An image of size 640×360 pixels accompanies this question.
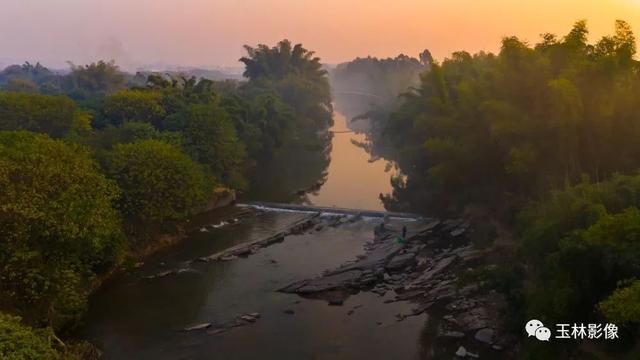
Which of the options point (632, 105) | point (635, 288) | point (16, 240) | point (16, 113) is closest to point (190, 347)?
point (16, 240)

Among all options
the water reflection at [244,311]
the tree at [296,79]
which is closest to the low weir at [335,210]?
the water reflection at [244,311]

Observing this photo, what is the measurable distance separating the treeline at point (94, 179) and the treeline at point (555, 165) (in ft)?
37.0

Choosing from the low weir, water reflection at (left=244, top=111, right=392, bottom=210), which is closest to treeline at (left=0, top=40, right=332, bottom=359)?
water reflection at (left=244, top=111, right=392, bottom=210)

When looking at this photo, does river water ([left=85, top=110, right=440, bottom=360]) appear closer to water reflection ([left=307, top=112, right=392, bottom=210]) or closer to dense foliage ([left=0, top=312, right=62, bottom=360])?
dense foliage ([left=0, top=312, right=62, bottom=360])

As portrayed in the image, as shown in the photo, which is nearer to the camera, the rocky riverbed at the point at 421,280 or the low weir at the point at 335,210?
the rocky riverbed at the point at 421,280

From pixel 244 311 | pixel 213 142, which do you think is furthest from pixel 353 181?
pixel 244 311

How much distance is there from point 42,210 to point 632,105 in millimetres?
19751

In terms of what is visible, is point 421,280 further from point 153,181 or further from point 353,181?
point 353,181

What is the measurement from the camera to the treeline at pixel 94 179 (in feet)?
46.3

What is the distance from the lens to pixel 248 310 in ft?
61.2

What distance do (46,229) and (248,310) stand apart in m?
7.20

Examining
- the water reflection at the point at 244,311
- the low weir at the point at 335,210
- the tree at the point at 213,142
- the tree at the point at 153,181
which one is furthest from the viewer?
the tree at the point at 213,142

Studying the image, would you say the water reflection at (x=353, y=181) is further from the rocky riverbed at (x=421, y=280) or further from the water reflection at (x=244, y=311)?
the water reflection at (x=244, y=311)

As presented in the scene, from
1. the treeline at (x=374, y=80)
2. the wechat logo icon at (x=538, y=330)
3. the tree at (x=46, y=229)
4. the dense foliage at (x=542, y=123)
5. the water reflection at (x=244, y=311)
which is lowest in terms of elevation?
the water reflection at (x=244, y=311)
